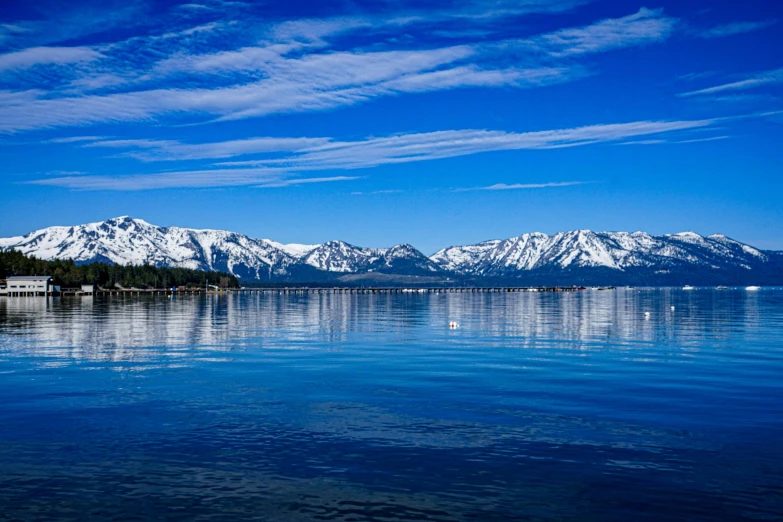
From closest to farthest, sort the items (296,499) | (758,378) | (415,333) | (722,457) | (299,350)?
(296,499) → (722,457) → (758,378) → (299,350) → (415,333)

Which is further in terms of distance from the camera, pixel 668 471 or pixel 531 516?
pixel 668 471

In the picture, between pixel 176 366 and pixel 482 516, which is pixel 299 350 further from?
pixel 482 516

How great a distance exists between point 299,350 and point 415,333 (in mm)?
21261

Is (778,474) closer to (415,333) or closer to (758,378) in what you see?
(758,378)

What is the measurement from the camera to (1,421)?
92.0ft

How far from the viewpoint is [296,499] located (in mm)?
18766

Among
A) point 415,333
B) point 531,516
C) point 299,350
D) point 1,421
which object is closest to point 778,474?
point 531,516

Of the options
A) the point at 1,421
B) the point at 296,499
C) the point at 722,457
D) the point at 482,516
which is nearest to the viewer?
the point at 482,516

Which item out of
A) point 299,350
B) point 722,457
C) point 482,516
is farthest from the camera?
point 299,350

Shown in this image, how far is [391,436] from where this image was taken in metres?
25.7

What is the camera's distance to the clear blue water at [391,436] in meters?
18.6

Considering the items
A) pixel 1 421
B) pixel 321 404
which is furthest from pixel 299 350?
pixel 1 421

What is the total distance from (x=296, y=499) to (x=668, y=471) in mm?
11159

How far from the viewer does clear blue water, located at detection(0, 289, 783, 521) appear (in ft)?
60.9
